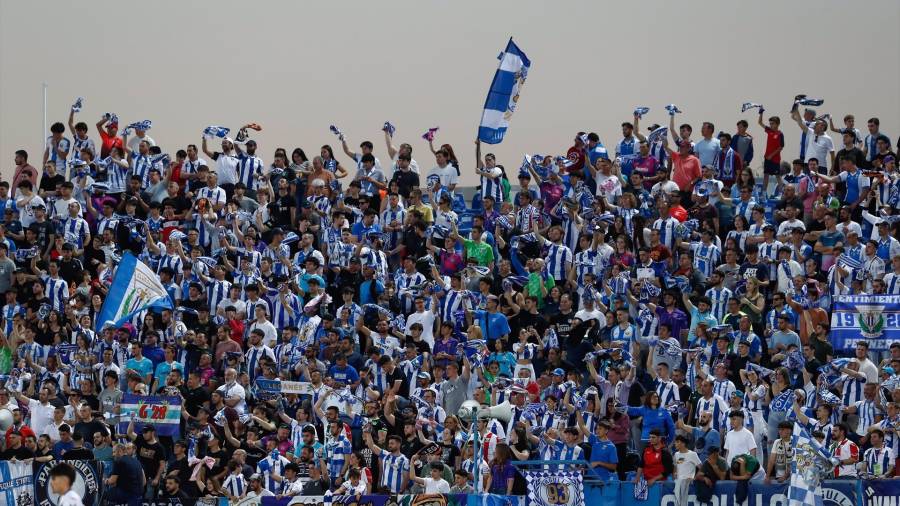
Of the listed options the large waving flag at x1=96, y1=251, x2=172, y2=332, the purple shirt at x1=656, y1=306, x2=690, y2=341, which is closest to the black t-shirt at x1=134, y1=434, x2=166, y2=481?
the large waving flag at x1=96, y1=251, x2=172, y2=332

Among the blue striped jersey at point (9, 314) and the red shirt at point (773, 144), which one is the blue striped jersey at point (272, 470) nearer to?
the blue striped jersey at point (9, 314)

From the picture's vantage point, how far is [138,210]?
30.1 m

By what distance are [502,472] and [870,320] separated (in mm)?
5796

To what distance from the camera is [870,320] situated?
25031 mm

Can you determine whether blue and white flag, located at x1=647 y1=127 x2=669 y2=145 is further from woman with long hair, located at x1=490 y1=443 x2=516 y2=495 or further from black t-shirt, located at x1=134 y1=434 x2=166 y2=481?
black t-shirt, located at x1=134 y1=434 x2=166 y2=481

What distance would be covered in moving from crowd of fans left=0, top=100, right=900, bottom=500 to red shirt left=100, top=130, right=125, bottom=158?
62 millimetres

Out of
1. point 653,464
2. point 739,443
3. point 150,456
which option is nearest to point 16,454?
point 150,456

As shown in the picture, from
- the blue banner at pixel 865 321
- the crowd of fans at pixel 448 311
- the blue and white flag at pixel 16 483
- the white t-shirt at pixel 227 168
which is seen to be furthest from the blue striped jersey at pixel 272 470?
the white t-shirt at pixel 227 168

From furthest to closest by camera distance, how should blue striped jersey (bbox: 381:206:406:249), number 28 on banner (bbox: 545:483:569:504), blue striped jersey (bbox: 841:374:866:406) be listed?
blue striped jersey (bbox: 381:206:406:249)
blue striped jersey (bbox: 841:374:866:406)
number 28 on banner (bbox: 545:483:569:504)

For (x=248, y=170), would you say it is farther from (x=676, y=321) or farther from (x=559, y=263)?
(x=676, y=321)

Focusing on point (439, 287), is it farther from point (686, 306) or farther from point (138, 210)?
point (138, 210)

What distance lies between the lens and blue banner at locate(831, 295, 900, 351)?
25.0m

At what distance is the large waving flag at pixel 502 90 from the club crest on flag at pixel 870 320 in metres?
8.40

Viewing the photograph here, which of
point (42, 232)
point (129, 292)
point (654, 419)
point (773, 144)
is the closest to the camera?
point (654, 419)
